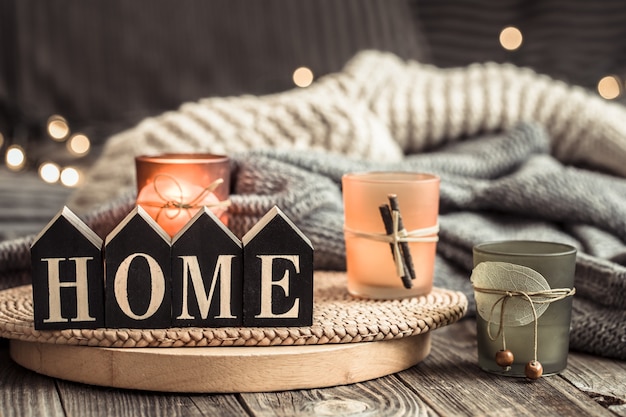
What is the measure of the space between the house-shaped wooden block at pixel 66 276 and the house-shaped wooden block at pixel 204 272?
73 mm

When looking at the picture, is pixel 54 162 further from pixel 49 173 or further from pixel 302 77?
pixel 302 77

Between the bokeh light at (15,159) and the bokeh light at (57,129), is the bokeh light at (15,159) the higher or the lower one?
the lower one

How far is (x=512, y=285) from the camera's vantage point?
0.79 metres

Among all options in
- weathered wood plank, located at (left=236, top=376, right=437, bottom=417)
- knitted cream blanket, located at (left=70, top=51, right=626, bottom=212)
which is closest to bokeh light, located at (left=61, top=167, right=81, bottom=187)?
knitted cream blanket, located at (left=70, top=51, right=626, bottom=212)

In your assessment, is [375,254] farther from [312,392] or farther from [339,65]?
[339,65]

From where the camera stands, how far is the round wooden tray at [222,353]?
743 mm

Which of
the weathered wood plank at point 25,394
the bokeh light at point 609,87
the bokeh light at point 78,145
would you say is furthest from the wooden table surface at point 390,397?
the bokeh light at point 609,87

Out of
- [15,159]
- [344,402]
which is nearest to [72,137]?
[15,159]

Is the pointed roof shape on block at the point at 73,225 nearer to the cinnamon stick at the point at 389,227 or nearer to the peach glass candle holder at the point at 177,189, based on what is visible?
the peach glass candle holder at the point at 177,189

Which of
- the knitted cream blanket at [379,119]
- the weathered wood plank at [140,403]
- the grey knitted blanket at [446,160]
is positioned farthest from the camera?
the knitted cream blanket at [379,119]

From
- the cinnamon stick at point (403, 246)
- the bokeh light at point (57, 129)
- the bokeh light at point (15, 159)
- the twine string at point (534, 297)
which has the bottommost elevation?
the twine string at point (534, 297)

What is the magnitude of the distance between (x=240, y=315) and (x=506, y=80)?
894mm

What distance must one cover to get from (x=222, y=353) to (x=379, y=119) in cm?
77

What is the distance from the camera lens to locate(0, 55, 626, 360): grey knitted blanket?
987 millimetres
